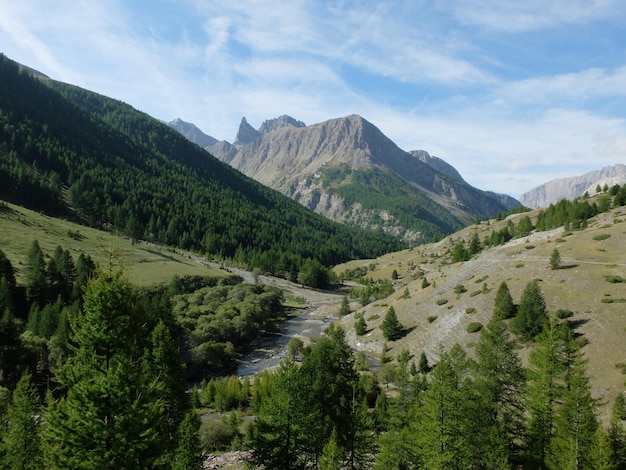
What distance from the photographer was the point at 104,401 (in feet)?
50.8

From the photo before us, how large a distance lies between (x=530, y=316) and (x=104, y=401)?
62738 millimetres

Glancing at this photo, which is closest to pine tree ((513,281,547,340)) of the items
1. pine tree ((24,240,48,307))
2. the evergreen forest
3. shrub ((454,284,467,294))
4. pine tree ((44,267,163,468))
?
the evergreen forest

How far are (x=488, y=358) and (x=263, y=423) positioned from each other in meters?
23.6

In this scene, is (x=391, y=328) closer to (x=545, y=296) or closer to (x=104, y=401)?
(x=545, y=296)

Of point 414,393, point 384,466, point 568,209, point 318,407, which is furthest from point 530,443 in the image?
point 568,209

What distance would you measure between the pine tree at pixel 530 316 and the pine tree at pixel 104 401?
60.2 meters

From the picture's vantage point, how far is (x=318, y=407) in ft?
113

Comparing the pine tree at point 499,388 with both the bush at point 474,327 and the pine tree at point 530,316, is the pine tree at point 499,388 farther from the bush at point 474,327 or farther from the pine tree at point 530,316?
the bush at point 474,327

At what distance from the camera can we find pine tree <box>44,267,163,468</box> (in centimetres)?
1501

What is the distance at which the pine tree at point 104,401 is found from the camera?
49.2ft

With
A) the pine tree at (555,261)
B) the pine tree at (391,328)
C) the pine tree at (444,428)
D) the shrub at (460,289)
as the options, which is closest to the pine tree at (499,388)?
the pine tree at (444,428)

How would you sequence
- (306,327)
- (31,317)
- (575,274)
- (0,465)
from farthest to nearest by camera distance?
(306,327) < (575,274) < (31,317) < (0,465)

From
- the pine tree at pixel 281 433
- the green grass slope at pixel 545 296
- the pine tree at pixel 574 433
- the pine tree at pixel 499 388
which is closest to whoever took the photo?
the pine tree at pixel 281 433

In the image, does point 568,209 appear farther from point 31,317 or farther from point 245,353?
point 31,317
